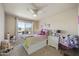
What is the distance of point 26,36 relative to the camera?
1.89 meters

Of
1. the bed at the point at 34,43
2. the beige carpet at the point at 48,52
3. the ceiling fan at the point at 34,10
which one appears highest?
the ceiling fan at the point at 34,10

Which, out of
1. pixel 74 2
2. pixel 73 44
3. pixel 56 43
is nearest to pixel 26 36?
Result: pixel 56 43

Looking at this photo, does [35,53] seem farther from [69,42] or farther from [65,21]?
[65,21]

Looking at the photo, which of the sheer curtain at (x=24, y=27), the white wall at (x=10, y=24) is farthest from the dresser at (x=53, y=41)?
the white wall at (x=10, y=24)

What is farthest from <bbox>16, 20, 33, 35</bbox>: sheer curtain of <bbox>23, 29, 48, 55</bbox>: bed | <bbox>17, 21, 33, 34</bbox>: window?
<bbox>23, 29, 48, 55</bbox>: bed

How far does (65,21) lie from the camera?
6.18ft

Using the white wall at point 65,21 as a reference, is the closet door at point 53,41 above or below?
below

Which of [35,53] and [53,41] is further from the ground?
[53,41]

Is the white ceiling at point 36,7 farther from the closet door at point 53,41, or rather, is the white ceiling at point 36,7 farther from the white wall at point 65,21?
the closet door at point 53,41

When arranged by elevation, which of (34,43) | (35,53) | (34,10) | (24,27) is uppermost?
(34,10)

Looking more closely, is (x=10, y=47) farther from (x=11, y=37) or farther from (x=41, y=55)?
(x=41, y=55)

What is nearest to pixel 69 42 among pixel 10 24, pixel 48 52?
pixel 48 52

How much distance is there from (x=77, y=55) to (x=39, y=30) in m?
0.73

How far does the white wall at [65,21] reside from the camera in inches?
73.1
